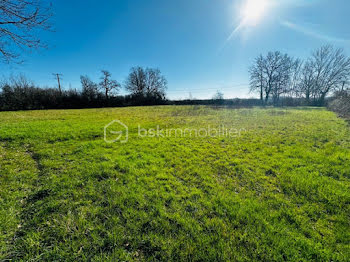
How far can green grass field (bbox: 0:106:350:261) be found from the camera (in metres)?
1.78

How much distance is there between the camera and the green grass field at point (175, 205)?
69.9 inches

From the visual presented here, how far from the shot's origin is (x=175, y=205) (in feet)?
8.36

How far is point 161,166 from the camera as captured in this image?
4039 mm

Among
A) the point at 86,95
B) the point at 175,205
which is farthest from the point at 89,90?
the point at 175,205

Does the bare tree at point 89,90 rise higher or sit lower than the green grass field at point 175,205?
higher

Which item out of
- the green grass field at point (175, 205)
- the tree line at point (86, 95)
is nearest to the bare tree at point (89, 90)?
the tree line at point (86, 95)

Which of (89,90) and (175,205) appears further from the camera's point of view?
(89,90)

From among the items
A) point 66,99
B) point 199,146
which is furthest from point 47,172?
point 66,99

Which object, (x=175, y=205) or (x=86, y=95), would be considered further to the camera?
(x=86, y=95)

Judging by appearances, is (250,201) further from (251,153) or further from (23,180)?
(23,180)

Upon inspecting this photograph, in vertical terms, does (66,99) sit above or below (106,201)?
above

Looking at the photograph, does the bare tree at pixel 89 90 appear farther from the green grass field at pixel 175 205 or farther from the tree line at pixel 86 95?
the green grass field at pixel 175 205

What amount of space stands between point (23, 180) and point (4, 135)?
5.50 m

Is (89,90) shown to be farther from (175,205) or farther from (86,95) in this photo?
(175,205)
